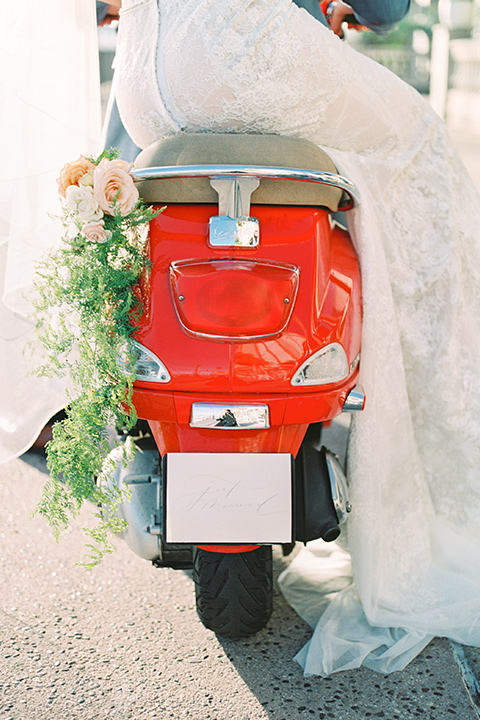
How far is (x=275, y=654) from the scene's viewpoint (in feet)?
5.99

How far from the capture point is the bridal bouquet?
1531 millimetres

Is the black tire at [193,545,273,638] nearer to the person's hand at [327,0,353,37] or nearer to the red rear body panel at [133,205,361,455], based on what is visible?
the red rear body panel at [133,205,361,455]

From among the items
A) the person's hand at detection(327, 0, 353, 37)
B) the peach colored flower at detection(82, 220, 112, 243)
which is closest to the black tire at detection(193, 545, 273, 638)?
the peach colored flower at detection(82, 220, 112, 243)

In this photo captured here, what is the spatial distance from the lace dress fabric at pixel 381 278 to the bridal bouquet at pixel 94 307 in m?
0.36

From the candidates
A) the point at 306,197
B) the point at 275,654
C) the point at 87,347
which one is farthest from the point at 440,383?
the point at 87,347

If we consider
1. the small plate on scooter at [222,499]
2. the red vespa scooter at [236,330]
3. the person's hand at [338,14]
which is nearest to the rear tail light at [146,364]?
the red vespa scooter at [236,330]

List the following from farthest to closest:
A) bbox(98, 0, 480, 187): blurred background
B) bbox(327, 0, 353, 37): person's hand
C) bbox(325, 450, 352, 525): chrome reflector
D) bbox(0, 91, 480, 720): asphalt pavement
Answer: bbox(98, 0, 480, 187): blurred background < bbox(327, 0, 353, 37): person's hand < bbox(325, 450, 352, 525): chrome reflector < bbox(0, 91, 480, 720): asphalt pavement

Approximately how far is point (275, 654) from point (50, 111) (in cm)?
153

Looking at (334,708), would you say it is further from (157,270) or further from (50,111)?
(50,111)

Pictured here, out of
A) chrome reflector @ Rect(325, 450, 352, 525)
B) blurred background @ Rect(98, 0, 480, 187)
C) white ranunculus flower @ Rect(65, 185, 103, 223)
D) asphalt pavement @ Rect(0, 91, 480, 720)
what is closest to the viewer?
white ranunculus flower @ Rect(65, 185, 103, 223)

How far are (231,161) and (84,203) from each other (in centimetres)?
32

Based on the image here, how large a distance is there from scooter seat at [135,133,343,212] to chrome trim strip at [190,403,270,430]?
45 cm

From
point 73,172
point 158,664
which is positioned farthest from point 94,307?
point 158,664

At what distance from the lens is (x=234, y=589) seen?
5.75 feet
